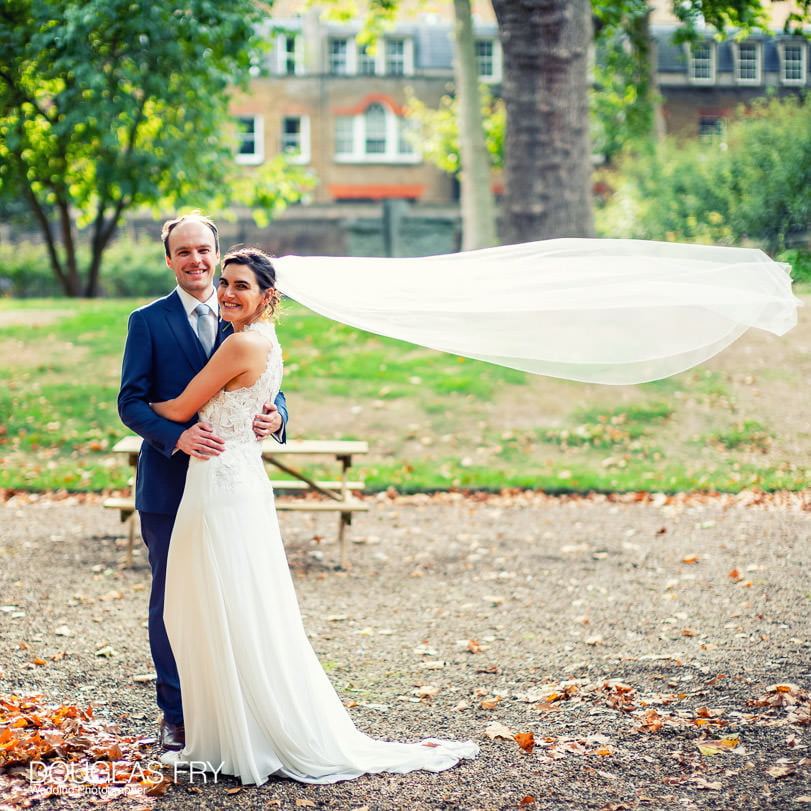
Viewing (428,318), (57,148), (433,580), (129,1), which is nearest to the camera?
(428,318)

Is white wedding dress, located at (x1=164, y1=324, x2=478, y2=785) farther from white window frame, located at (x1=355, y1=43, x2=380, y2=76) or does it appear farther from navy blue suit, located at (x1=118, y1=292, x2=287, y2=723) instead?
white window frame, located at (x1=355, y1=43, x2=380, y2=76)

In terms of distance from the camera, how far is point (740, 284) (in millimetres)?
5453

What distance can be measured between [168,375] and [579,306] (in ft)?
7.08

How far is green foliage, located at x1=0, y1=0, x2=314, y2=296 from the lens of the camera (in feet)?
40.8

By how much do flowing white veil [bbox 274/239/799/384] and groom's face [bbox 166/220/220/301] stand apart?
66 centimetres

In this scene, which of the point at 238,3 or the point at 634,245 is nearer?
the point at 634,245

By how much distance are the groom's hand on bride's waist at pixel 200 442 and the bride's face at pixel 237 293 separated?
50 centimetres

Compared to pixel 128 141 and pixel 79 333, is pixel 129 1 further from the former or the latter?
pixel 79 333

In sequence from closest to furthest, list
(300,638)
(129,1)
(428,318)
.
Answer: (300,638) < (428,318) < (129,1)

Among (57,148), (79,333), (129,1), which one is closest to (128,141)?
(57,148)

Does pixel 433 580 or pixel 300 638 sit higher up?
pixel 300 638

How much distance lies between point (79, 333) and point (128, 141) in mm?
3425

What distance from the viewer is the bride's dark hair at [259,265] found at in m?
4.36

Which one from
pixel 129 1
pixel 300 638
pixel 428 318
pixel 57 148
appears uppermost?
pixel 129 1
